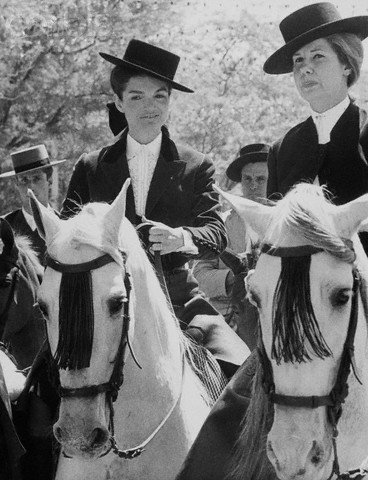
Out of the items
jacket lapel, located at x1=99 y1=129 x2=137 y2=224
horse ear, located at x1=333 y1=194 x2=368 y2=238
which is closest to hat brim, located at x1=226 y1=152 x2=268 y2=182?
jacket lapel, located at x1=99 y1=129 x2=137 y2=224

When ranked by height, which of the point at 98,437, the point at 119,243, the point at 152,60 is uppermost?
the point at 152,60

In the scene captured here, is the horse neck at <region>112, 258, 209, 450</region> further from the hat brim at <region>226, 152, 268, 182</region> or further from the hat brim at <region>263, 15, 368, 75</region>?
the hat brim at <region>226, 152, 268, 182</region>

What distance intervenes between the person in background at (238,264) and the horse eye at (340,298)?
552 millimetres

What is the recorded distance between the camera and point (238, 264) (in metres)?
6.41

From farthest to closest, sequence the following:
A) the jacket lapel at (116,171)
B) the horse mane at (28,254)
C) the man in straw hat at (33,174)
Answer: the man in straw hat at (33,174), the horse mane at (28,254), the jacket lapel at (116,171)

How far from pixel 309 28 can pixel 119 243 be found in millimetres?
1441

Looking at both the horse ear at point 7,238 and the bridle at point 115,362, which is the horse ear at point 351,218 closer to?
the bridle at point 115,362

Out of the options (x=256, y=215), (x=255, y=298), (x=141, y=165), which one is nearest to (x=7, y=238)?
(x=141, y=165)

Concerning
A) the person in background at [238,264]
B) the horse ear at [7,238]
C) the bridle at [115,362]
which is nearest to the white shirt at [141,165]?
the person in background at [238,264]

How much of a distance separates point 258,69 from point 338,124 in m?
22.3

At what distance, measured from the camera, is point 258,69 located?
26547mm

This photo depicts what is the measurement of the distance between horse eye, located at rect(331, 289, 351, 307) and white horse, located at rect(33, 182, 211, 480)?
47.9 inches

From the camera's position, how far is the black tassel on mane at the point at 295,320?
3.54 meters

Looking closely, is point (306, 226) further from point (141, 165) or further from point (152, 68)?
point (152, 68)
